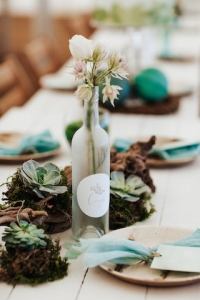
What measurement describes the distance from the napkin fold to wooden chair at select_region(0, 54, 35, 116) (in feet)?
5.43

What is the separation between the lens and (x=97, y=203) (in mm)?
1189

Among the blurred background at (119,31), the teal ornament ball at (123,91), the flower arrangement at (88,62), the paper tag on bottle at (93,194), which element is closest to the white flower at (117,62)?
the flower arrangement at (88,62)

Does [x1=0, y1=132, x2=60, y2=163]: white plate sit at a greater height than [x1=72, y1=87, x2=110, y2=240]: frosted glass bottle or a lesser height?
lesser

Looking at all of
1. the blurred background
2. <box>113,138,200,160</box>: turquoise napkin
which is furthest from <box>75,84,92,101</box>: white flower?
the blurred background

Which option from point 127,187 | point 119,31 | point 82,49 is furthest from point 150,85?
point 119,31

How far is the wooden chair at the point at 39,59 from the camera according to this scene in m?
3.10

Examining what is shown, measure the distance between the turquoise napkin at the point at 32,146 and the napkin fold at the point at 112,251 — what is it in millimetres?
671

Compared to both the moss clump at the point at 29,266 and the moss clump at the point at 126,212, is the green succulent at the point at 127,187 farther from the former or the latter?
the moss clump at the point at 29,266

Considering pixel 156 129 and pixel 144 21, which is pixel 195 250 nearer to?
pixel 156 129

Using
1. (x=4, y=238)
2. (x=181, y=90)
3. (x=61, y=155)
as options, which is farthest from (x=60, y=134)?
(x=4, y=238)

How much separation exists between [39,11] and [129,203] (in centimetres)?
487

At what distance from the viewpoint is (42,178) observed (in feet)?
4.09

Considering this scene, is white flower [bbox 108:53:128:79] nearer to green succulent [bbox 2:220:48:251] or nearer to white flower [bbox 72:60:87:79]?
white flower [bbox 72:60:87:79]

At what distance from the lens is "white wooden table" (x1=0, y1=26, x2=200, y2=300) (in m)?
1.06
